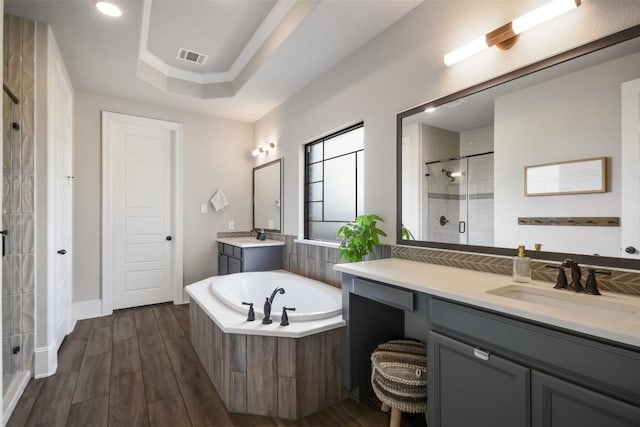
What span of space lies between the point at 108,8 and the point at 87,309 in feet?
10.1

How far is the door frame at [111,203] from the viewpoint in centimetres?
355

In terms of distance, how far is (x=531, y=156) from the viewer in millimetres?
1495

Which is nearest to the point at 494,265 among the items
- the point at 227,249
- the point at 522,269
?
the point at 522,269

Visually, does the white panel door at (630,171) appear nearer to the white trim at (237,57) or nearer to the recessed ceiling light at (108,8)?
the white trim at (237,57)

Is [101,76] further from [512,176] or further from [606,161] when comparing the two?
[606,161]

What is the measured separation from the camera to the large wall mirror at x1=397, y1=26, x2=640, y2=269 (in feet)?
4.01

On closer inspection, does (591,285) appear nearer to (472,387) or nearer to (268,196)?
(472,387)

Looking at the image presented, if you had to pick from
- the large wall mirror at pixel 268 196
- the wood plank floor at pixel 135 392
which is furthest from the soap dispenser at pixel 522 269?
the large wall mirror at pixel 268 196

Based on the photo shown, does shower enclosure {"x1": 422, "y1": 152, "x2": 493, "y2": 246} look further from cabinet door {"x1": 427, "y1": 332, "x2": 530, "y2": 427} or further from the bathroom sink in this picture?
cabinet door {"x1": 427, "y1": 332, "x2": 530, "y2": 427}

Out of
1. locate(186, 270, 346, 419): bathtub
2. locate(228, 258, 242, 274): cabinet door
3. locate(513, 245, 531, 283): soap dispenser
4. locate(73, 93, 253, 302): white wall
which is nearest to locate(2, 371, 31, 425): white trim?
locate(186, 270, 346, 419): bathtub

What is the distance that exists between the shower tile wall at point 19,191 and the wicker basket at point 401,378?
247 centimetres

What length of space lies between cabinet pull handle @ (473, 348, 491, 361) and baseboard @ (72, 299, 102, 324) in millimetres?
3948

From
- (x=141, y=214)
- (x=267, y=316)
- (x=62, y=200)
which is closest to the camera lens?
(x=267, y=316)

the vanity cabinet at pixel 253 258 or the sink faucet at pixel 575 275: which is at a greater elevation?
the sink faucet at pixel 575 275
